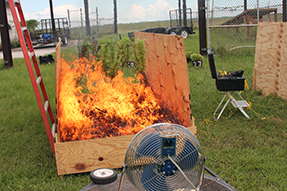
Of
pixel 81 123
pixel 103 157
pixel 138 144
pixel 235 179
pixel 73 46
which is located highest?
pixel 73 46

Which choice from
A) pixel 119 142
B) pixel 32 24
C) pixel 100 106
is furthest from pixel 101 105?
pixel 32 24

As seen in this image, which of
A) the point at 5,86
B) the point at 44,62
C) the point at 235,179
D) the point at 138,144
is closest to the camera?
the point at 138,144

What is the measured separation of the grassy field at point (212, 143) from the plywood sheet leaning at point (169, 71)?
85cm

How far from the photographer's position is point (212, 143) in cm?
460

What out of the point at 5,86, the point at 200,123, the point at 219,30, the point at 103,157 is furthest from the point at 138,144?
the point at 219,30

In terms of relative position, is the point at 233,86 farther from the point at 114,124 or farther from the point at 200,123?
the point at 114,124

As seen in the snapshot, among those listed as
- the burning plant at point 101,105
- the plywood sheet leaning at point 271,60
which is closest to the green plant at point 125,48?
the burning plant at point 101,105

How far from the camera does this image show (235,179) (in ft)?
11.8

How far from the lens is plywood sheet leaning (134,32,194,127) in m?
3.88

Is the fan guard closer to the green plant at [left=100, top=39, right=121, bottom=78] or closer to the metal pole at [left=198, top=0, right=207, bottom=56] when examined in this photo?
the green plant at [left=100, top=39, right=121, bottom=78]

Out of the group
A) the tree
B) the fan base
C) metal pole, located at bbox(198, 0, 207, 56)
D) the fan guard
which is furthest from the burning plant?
the tree

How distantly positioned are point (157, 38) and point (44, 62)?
7962 millimetres

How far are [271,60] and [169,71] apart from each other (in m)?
3.27

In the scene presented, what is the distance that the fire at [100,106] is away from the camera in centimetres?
420
